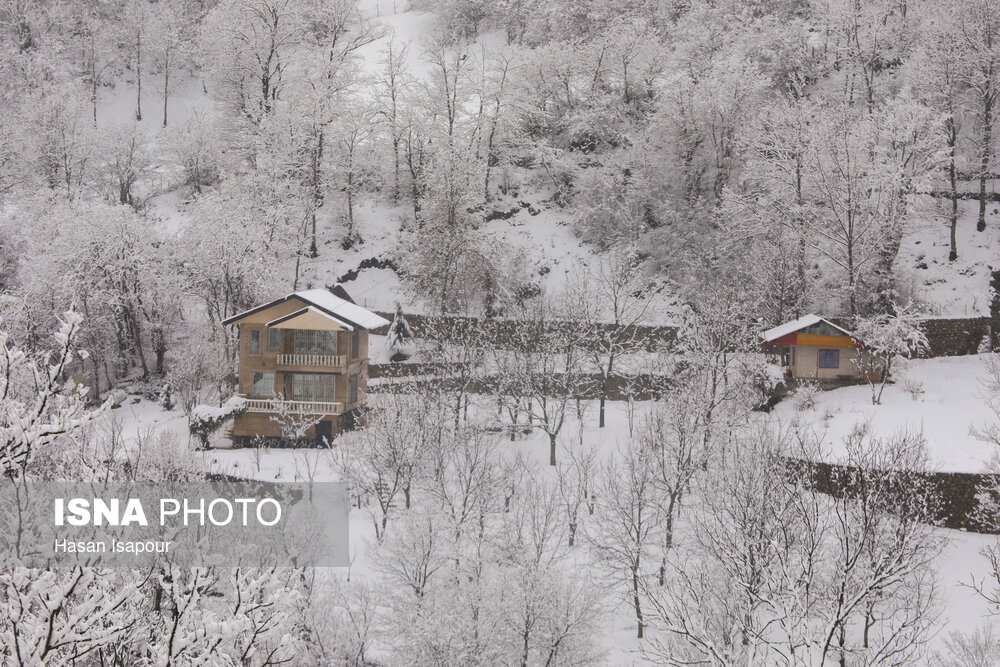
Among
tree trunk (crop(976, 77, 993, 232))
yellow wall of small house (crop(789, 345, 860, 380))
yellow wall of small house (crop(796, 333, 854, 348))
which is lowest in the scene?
yellow wall of small house (crop(789, 345, 860, 380))

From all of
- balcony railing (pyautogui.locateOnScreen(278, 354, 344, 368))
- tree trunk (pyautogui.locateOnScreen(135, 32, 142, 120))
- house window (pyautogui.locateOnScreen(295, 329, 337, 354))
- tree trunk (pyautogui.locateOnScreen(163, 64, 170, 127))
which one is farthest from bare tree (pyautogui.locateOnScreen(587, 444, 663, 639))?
tree trunk (pyautogui.locateOnScreen(135, 32, 142, 120))

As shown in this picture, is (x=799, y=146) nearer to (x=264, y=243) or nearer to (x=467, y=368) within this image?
(x=467, y=368)

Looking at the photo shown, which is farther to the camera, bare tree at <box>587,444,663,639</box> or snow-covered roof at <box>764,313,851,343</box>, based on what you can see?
snow-covered roof at <box>764,313,851,343</box>

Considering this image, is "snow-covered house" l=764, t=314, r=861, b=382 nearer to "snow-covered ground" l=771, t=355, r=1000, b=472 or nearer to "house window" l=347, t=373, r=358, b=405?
"snow-covered ground" l=771, t=355, r=1000, b=472

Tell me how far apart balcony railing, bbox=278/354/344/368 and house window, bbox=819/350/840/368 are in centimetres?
2263

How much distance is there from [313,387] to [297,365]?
1259 mm

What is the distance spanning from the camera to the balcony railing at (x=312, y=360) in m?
33.8

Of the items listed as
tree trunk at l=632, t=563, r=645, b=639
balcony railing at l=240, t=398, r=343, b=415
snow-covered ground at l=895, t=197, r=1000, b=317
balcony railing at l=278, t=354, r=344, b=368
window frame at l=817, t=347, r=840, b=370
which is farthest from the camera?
snow-covered ground at l=895, t=197, r=1000, b=317

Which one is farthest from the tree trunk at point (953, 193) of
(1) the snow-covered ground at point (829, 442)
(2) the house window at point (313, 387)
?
(2) the house window at point (313, 387)

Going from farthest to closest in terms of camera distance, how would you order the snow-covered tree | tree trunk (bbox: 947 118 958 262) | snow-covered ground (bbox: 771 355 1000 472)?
1. tree trunk (bbox: 947 118 958 262)
2. the snow-covered tree
3. snow-covered ground (bbox: 771 355 1000 472)

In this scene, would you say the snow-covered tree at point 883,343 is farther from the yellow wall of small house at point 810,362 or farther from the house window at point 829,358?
the house window at point 829,358

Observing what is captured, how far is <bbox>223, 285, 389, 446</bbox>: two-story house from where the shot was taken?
33625mm

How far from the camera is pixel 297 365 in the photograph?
34.1 meters

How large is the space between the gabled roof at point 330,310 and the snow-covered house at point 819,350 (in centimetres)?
1948
